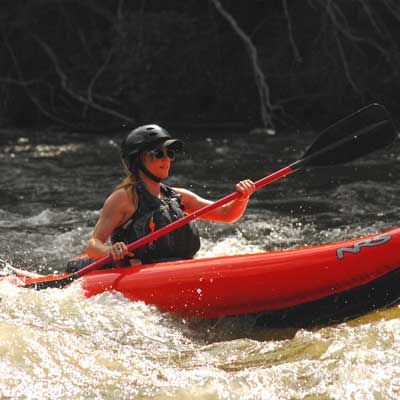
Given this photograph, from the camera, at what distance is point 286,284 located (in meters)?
3.64

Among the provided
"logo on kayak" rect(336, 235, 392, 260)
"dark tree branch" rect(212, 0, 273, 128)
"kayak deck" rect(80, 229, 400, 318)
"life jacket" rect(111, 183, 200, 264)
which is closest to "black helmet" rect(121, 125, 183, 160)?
"life jacket" rect(111, 183, 200, 264)

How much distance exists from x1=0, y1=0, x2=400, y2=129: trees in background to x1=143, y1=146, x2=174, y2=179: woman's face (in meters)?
6.74

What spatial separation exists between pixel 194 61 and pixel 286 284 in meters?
7.95

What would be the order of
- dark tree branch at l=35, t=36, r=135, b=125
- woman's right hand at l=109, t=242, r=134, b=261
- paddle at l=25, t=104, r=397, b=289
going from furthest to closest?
dark tree branch at l=35, t=36, r=135, b=125
paddle at l=25, t=104, r=397, b=289
woman's right hand at l=109, t=242, r=134, b=261

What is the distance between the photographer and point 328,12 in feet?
33.5

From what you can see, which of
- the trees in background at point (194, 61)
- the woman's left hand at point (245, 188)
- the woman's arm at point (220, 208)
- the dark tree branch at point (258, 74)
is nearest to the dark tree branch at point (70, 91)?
the trees in background at point (194, 61)

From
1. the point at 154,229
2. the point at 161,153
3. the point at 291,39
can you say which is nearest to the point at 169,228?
the point at 154,229

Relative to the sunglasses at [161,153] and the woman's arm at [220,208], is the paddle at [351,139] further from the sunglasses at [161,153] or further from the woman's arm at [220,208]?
the sunglasses at [161,153]

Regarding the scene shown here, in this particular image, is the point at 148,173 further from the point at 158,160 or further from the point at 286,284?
the point at 286,284

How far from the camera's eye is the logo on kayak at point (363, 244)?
11.8ft

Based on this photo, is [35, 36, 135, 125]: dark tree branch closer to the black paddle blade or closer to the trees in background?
the trees in background

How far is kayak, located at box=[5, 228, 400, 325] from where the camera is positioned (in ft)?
11.8

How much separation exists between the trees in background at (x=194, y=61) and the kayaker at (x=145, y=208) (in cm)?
673

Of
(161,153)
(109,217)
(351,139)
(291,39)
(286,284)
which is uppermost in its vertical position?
(161,153)
